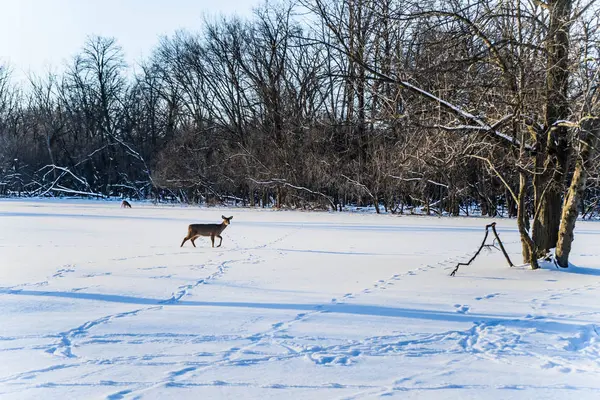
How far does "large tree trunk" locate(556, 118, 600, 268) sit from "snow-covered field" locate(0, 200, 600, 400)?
1.45 ft

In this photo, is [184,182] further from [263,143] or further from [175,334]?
[175,334]

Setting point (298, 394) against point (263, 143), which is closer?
point (298, 394)

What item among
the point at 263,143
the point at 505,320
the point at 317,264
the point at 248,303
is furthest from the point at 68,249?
the point at 263,143

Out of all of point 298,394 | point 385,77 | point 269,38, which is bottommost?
point 298,394

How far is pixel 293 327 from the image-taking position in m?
6.38

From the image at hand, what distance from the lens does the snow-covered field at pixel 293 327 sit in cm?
459

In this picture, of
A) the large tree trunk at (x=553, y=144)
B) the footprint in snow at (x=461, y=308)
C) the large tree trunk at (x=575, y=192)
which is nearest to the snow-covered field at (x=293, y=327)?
the footprint in snow at (x=461, y=308)

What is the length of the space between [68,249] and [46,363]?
9478 mm

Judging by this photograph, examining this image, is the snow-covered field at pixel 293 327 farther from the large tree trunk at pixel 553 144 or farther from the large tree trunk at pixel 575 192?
the large tree trunk at pixel 553 144

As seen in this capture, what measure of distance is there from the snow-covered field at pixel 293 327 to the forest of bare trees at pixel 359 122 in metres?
2.48

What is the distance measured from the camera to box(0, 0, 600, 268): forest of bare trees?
9523 millimetres

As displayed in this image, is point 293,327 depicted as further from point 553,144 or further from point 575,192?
point 553,144

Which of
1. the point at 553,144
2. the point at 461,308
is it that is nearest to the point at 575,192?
the point at 553,144

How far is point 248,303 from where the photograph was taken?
7.70 m
